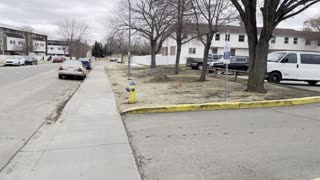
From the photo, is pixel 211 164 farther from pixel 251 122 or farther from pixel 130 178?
pixel 251 122

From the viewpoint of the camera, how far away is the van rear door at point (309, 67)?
20422mm

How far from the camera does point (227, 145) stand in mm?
6809

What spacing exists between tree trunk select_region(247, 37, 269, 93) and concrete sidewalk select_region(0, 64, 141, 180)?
21.9 ft

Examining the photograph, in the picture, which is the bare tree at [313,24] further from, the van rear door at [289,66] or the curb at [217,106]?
the curb at [217,106]

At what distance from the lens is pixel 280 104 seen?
12.0 meters

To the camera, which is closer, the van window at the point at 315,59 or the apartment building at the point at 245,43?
the van window at the point at 315,59

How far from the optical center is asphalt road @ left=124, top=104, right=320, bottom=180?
17.4 ft

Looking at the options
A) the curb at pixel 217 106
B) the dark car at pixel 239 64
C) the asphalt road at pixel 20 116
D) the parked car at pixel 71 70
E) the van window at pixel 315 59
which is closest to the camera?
the asphalt road at pixel 20 116

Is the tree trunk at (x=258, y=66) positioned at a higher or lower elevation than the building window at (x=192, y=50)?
lower

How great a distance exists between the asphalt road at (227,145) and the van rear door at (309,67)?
415 inches

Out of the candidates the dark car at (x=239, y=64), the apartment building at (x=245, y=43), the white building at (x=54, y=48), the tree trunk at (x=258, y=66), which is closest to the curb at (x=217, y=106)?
the tree trunk at (x=258, y=66)

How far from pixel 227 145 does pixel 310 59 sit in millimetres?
15865

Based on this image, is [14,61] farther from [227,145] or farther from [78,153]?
[227,145]

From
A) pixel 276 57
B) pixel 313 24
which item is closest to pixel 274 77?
pixel 276 57
